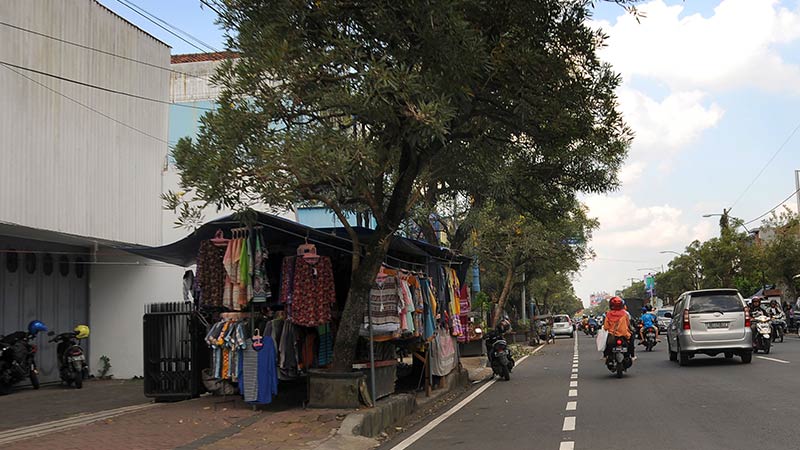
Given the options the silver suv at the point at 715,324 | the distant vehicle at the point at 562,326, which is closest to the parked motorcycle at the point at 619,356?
the silver suv at the point at 715,324

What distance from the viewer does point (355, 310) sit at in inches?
469

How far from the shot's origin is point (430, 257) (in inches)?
609

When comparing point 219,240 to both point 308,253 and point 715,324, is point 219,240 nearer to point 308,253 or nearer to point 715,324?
point 308,253

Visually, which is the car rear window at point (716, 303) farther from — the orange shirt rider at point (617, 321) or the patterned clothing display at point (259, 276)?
the patterned clothing display at point (259, 276)

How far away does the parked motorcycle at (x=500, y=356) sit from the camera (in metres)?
18.2

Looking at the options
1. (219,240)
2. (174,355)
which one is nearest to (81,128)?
(174,355)

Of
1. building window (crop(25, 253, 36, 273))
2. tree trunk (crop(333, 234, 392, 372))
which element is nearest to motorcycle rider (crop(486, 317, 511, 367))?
tree trunk (crop(333, 234, 392, 372))

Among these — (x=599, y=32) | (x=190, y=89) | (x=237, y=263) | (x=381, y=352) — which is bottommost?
(x=381, y=352)

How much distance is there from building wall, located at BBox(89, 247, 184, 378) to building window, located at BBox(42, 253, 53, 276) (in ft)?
4.13

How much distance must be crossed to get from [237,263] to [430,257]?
16.4 ft

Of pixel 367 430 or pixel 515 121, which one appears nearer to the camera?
pixel 367 430

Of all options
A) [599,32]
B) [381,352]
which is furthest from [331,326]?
[599,32]

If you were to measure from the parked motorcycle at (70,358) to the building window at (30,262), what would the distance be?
1690 mm

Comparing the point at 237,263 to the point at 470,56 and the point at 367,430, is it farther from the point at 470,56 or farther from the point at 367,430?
the point at 470,56
